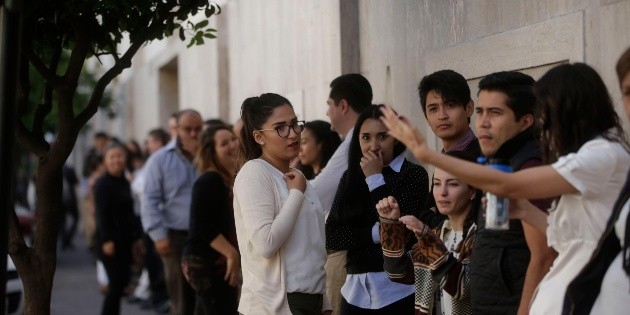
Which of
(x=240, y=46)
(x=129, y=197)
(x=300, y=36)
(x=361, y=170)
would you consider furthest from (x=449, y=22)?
(x=240, y=46)

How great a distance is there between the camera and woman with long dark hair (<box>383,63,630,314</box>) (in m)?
4.46

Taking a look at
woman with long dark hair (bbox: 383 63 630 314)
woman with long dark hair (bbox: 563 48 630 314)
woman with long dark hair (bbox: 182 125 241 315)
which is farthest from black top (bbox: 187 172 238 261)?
woman with long dark hair (bbox: 563 48 630 314)

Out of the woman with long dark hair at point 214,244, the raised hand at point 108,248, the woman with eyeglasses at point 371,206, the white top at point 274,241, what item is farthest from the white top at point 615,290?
the raised hand at point 108,248

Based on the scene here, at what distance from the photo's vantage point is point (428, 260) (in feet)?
18.9

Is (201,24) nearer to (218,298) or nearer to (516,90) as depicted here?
(218,298)

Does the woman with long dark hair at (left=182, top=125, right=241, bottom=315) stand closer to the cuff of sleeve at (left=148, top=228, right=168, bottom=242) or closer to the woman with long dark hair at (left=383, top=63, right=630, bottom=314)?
the cuff of sleeve at (left=148, top=228, right=168, bottom=242)

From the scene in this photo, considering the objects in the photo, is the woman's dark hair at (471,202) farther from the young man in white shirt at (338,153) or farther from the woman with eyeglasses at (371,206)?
the young man in white shirt at (338,153)

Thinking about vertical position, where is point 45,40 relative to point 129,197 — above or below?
above

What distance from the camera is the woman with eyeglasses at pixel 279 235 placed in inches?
241

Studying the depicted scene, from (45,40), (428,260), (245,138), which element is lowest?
(428,260)

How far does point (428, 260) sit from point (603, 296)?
1.48 m

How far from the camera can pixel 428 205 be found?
21.9 feet

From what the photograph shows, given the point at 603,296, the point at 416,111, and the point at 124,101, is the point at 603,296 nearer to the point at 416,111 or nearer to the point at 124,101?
the point at 416,111

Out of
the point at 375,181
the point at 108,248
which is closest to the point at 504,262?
the point at 375,181
